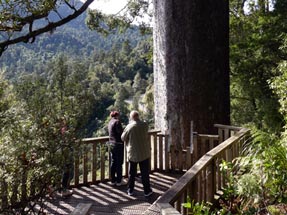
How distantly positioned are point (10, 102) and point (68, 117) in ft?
2.48

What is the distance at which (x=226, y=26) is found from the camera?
802cm

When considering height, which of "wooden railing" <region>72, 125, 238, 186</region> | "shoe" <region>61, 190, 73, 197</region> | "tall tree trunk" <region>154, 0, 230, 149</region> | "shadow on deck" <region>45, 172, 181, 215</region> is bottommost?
"shadow on deck" <region>45, 172, 181, 215</region>

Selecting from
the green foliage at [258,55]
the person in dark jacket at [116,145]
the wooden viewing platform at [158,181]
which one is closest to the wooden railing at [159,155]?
the wooden viewing platform at [158,181]

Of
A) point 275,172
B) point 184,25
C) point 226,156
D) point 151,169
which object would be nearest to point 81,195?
point 151,169

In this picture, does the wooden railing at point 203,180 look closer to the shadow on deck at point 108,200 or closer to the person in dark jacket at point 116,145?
the shadow on deck at point 108,200

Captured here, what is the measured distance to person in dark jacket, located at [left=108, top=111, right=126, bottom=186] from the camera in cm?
624

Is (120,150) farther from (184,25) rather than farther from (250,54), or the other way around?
(250,54)

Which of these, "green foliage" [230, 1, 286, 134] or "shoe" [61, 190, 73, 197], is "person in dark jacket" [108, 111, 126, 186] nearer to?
"shoe" [61, 190, 73, 197]

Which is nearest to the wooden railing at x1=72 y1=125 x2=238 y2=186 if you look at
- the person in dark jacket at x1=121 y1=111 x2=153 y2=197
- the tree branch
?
the person in dark jacket at x1=121 y1=111 x2=153 y2=197

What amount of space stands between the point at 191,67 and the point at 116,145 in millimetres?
2284

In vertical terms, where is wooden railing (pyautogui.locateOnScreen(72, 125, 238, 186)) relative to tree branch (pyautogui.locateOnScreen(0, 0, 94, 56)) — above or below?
below

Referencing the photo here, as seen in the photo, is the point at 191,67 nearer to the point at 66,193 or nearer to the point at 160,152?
the point at 160,152

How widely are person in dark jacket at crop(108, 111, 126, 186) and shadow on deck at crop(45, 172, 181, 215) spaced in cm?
26

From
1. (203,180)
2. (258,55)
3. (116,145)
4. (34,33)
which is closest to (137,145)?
(116,145)
